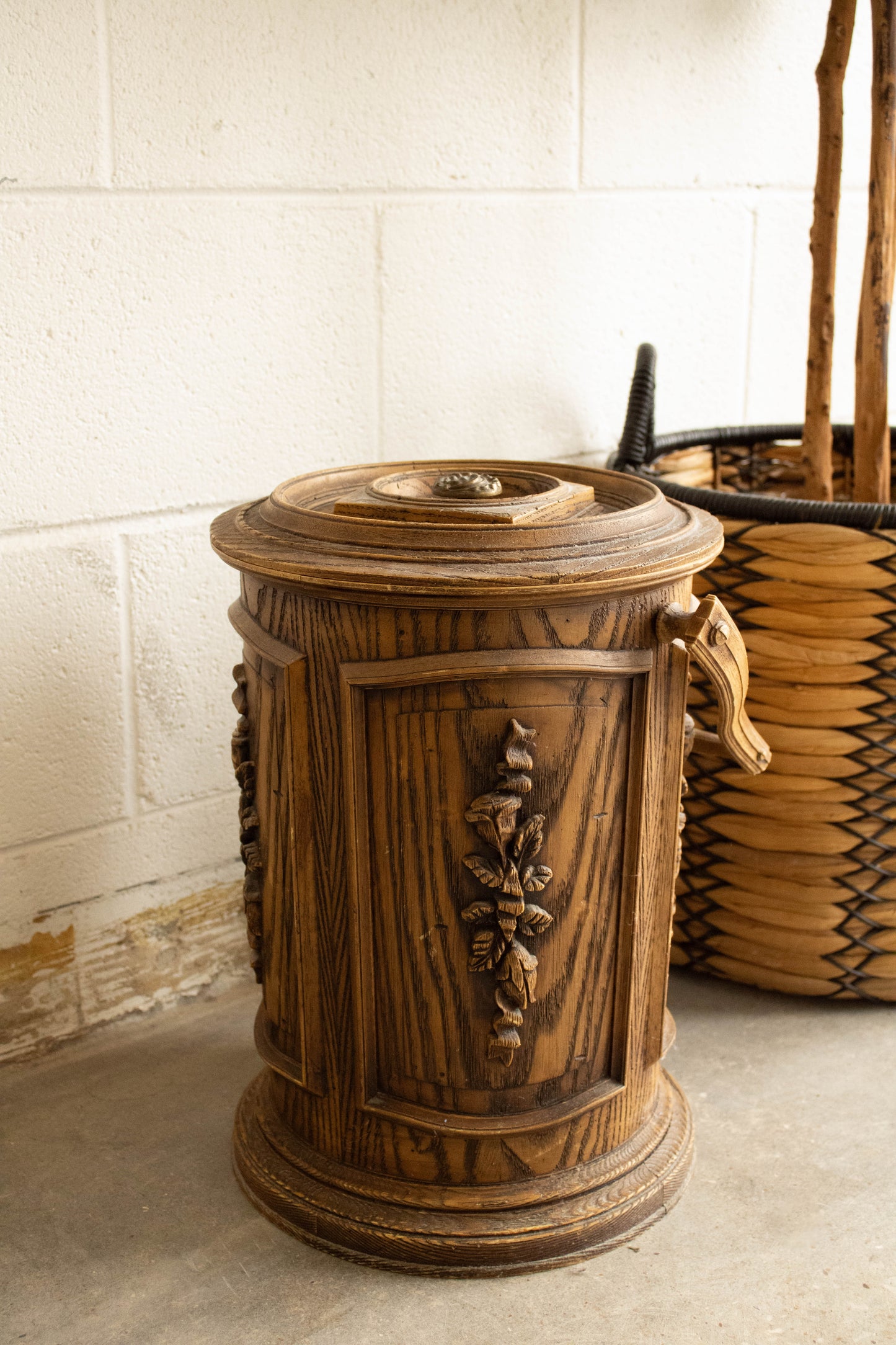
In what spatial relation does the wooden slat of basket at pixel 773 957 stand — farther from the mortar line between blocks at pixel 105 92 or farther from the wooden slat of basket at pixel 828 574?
the mortar line between blocks at pixel 105 92

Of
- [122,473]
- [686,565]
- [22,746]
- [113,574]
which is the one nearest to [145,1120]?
[22,746]

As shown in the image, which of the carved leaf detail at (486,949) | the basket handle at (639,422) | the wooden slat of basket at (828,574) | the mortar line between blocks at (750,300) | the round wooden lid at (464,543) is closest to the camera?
the round wooden lid at (464,543)

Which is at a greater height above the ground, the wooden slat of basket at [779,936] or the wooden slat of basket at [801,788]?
the wooden slat of basket at [801,788]

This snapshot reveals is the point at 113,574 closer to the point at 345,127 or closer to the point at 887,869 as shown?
the point at 345,127

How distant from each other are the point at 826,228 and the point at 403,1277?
1.44 meters

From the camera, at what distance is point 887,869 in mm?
1698

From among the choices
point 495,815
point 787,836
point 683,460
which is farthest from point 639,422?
point 495,815

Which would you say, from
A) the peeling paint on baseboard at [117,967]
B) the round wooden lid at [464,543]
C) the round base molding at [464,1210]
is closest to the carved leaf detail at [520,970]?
the round base molding at [464,1210]

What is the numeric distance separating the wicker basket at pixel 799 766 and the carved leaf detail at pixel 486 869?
1.62ft

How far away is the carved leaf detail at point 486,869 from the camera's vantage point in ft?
4.09

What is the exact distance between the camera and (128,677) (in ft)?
5.51

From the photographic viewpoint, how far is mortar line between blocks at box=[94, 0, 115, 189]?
4.84 ft

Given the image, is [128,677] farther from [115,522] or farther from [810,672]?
[810,672]

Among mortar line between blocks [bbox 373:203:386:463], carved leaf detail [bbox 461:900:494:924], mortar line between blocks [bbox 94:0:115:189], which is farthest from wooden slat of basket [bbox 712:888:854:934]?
mortar line between blocks [bbox 94:0:115:189]
